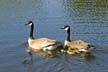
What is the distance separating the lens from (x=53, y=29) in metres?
22.2

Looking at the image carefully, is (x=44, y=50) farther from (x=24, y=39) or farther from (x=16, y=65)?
(x=16, y=65)

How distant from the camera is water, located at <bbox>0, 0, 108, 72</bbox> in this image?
16797 millimetres

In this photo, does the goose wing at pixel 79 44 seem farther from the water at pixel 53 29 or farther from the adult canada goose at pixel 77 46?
the water at pixel 53 29

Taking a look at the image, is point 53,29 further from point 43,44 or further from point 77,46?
point 77,46

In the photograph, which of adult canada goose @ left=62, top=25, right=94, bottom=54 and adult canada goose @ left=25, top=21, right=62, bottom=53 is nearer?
adult canada goose @ left=62, top=25, right=94, bottom=54

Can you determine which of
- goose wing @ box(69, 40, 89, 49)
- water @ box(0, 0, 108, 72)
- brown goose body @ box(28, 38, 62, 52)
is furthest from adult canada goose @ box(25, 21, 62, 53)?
goose wing @ box(69, 40, 89, 49)

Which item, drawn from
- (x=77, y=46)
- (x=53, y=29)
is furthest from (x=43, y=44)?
(x=53, y=29)

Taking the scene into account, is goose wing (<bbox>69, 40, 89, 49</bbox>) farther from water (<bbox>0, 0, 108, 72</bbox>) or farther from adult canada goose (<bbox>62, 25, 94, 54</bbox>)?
water (<bbox>0, 0, 108, 72</bbox>)

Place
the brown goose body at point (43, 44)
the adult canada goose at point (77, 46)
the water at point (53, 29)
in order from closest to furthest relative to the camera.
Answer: the water at point (53, 29), the adult canada goose at point (77, 46), the brown goose body at point (43, 44)

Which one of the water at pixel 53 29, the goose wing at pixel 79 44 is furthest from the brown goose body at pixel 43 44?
the goose wing at pixel 79 44

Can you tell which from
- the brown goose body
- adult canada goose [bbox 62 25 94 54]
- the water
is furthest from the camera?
the brown goose body

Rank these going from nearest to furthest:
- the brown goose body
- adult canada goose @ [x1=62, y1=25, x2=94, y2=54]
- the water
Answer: the water → adult canada goose @ [x1=62, y1=25, x2=94, y2=54] → the brown goose body

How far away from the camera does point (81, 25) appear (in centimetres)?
2317

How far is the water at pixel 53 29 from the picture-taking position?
16797 millimetres
